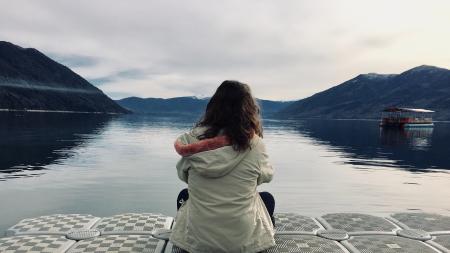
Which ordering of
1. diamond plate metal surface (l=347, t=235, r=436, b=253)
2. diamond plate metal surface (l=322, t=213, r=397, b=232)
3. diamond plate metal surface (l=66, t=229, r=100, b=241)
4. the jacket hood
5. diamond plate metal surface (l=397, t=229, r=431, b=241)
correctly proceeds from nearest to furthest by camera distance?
1. the jacket hood
2. diamond plate metal surface (l=347, t=235, r=436, b=253)
3. diamond plate metal surface (l=66, t=229, r=100, b=241)
4. diamond plate metal surface (l=397, t=229, r=431, b=241)
5. diamond plate metal surface (l=322, t=213, r=397, b=232)

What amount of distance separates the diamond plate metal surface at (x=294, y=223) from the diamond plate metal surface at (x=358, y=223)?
1.72 ft

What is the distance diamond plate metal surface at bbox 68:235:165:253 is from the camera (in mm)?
7824

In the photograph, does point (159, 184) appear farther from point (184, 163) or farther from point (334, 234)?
point (184, 163)

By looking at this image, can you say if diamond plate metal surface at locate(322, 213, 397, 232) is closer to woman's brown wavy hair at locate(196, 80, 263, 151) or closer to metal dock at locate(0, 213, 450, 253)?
metal dock at locate(0, 213, 450, 253)

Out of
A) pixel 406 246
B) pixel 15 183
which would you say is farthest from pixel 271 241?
pixel 15 183

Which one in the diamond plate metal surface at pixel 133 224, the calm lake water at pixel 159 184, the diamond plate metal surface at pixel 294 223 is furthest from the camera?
the calm lake water at pixel 159 184

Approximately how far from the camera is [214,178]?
6.06 m

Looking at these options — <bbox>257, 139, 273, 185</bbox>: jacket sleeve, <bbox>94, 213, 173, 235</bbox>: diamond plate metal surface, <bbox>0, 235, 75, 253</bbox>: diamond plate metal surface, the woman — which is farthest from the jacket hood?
<bbox>94, 213, 173, 235</bbox>: diamond plate metal surface

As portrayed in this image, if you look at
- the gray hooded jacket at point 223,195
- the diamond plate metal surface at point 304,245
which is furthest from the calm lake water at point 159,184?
the gray hooded jacket at point 223,195

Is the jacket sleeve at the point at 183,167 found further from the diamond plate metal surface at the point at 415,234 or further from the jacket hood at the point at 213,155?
the diamond plate metal surface at the point at 415,234

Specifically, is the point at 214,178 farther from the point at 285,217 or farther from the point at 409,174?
the point at 409,174

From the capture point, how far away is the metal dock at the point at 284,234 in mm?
8008

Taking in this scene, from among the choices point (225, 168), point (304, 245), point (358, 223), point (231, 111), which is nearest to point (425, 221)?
point (358, 223)

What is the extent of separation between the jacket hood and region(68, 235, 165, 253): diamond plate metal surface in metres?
2.74
